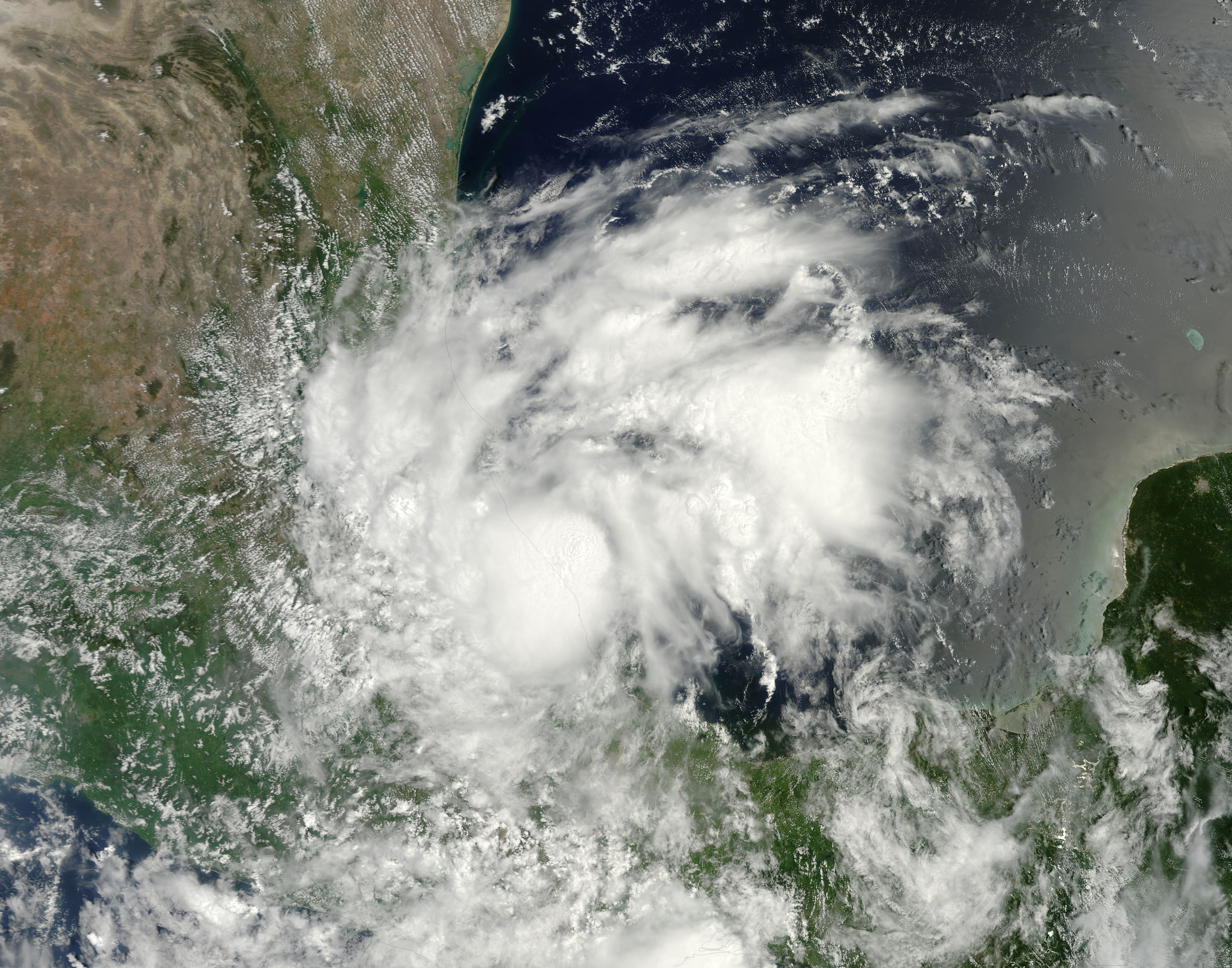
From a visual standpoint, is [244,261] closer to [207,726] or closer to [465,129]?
[465,129]

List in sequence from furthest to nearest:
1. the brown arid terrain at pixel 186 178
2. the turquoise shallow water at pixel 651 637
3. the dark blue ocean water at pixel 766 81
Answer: the dark blue ocean water at pixel 766 81, the brown arid terrain at pixel 186 178, the turquoise shallow water at pixel 651 637

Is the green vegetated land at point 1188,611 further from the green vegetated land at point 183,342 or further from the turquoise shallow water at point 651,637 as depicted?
the green vegetated land at point 183,342

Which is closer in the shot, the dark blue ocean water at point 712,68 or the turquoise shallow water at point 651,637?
the turquoise shallow water at point 651,637

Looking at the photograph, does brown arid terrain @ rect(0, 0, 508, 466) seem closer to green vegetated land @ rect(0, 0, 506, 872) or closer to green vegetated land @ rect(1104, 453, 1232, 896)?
green vegetated land @ rect(0, 0, 506, 872)

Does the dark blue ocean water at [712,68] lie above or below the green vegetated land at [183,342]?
above

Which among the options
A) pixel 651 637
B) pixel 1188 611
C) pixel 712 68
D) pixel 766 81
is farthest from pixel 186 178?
pixel 1188 611

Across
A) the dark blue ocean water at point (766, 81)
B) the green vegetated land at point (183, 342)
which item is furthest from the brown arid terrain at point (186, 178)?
the dark blue ocean water at point (766, 81)

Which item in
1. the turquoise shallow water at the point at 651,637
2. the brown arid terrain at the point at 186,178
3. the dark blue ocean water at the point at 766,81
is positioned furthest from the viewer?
the dark blue ocean water at the point at 766,81

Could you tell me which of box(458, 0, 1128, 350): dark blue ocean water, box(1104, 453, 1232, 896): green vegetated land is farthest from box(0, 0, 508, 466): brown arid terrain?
box(1104, 453, 1232, 896): green vegetated land
